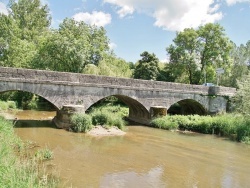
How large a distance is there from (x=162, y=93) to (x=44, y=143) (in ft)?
38.7

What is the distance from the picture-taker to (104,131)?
16.6 m

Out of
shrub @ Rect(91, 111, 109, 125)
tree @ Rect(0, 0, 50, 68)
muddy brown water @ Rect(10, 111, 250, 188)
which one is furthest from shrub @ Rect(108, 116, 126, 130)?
tree @ Rect(0, 0, 50, 68)

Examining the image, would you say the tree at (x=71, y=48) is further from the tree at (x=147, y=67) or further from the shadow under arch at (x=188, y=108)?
the shadow under arch at (x=188, y=108)

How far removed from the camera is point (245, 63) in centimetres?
4834

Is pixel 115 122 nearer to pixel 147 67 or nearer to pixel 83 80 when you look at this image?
pixel 83 80

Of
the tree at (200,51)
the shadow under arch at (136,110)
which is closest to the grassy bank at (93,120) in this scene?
the shadow under arch at (136,110)

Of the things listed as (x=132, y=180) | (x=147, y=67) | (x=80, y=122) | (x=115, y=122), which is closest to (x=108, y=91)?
(x=115, y=122)

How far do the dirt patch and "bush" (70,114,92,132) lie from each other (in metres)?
0.38

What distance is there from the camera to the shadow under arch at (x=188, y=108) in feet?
84.8

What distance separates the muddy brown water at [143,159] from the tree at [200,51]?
62.6 feet

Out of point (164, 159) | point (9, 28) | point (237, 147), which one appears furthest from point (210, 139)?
point (9, 28)

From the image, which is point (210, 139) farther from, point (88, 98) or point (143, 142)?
point (88, 98)

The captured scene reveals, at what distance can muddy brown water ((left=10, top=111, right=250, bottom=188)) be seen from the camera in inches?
352

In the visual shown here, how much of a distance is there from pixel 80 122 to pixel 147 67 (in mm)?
22586
